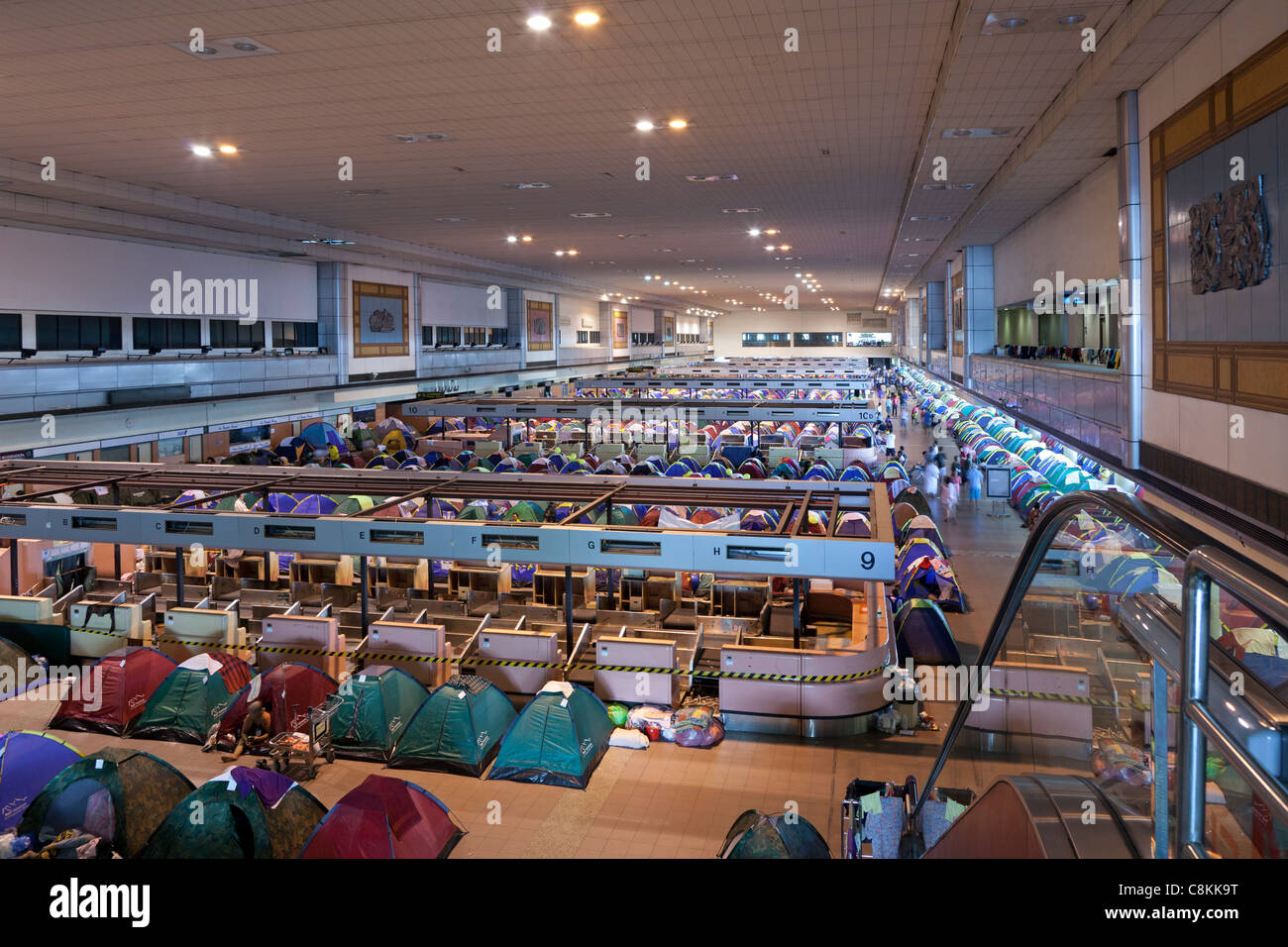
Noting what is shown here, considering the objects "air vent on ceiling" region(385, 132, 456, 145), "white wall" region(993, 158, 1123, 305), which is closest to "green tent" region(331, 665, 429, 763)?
"air vent on ceiling" region(385, 132, 456, 145)

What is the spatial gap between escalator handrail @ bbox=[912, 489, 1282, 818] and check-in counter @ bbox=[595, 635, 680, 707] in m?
6.36

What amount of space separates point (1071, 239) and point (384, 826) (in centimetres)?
1733

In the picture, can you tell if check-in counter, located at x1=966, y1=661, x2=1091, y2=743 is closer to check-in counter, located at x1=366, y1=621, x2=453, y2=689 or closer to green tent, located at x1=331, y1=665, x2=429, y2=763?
green tent, located at x1=331, y1=665, x2=429, y2=763

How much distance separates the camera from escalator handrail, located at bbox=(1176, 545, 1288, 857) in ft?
5.47

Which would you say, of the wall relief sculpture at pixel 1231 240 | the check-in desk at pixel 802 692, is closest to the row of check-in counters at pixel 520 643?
the check-in desk at pixel 802 692

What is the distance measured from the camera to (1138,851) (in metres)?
2.27

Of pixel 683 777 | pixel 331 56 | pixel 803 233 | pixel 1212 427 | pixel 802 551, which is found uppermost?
pixel 803 233

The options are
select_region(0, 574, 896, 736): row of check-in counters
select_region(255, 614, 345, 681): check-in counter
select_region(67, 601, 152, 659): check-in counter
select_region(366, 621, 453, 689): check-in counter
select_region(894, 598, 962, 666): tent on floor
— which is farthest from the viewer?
select_region(67, 601, 152, 659): check-in counter

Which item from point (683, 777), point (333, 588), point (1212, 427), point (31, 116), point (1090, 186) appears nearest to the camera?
point (1212, 427)

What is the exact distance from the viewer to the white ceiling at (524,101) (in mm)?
9789

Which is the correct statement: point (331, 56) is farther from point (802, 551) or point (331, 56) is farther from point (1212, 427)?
point (1212, 427)

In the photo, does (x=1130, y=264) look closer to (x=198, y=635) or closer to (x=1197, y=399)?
(x=1197, y=399)
